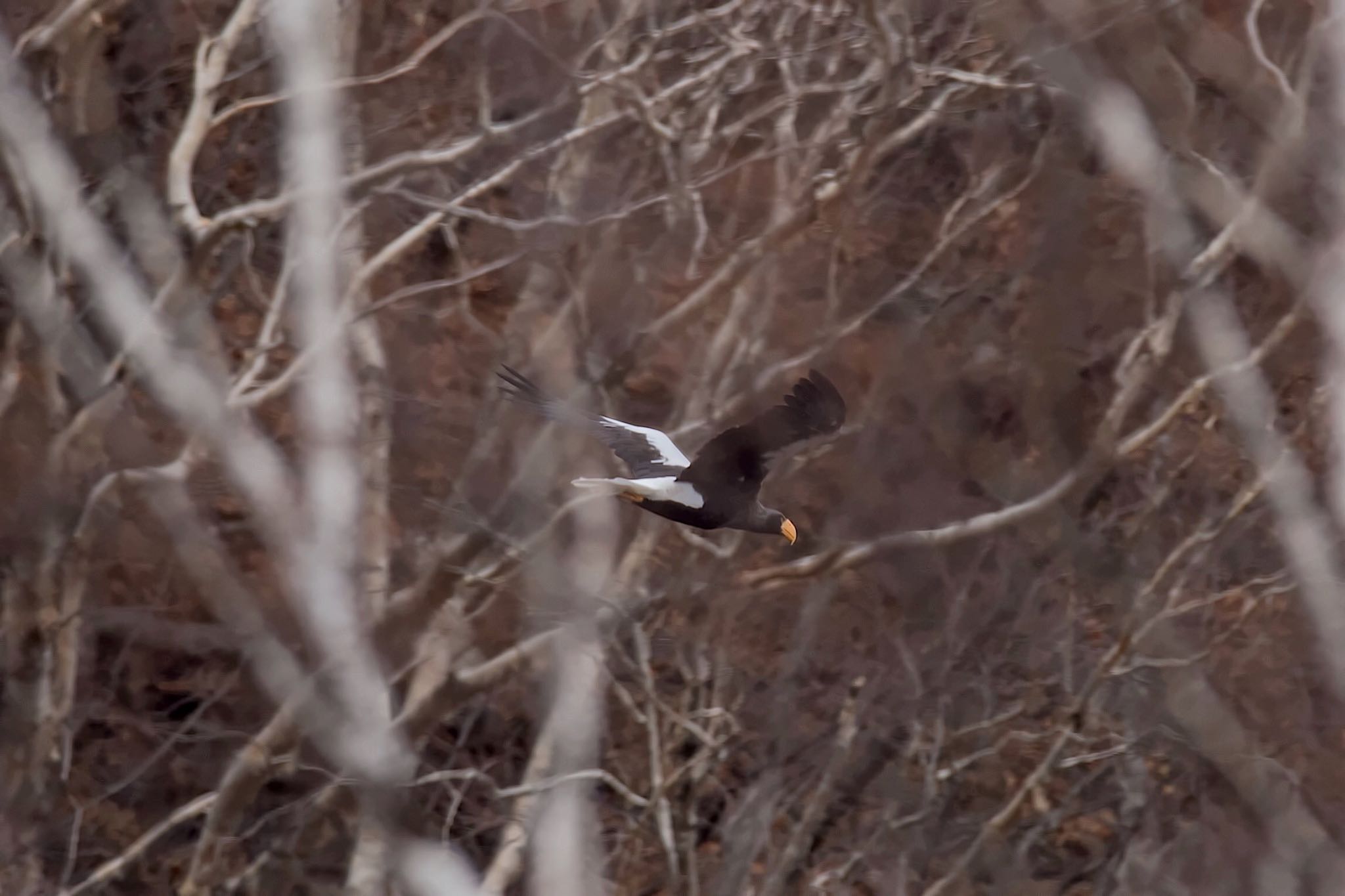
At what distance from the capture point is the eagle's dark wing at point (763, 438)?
4.86 metres

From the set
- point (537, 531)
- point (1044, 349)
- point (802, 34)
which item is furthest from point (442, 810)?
point (1044, 349)

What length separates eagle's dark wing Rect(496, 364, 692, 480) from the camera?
19.1 feet

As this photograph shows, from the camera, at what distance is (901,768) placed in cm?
864

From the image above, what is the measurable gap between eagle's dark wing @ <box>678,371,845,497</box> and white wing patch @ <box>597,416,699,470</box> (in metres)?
0.50

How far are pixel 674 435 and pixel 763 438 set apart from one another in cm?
210

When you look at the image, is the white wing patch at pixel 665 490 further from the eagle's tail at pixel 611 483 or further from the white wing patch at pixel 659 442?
the white wing patch at pixel 659 442

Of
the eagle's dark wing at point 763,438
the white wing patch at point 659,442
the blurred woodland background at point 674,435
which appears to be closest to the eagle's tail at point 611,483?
the eagle's dark wing at point 763,438

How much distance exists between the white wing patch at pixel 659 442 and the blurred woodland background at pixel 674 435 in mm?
448

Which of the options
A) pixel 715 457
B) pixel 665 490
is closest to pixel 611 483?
pixel 665 490

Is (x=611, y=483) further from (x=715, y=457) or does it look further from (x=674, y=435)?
(x=674, y=435)

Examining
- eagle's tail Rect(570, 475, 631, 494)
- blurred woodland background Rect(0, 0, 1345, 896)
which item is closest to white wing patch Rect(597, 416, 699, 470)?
eagle's tail Rect(570, 475, 631, 494)

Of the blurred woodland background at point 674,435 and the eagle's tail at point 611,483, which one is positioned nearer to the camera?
the eagle's tail at point 611,483

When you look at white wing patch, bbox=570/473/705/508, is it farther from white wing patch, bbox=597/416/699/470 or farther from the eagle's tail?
white wing patch, bbox=597/416/699/470

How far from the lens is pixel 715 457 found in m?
5.34
